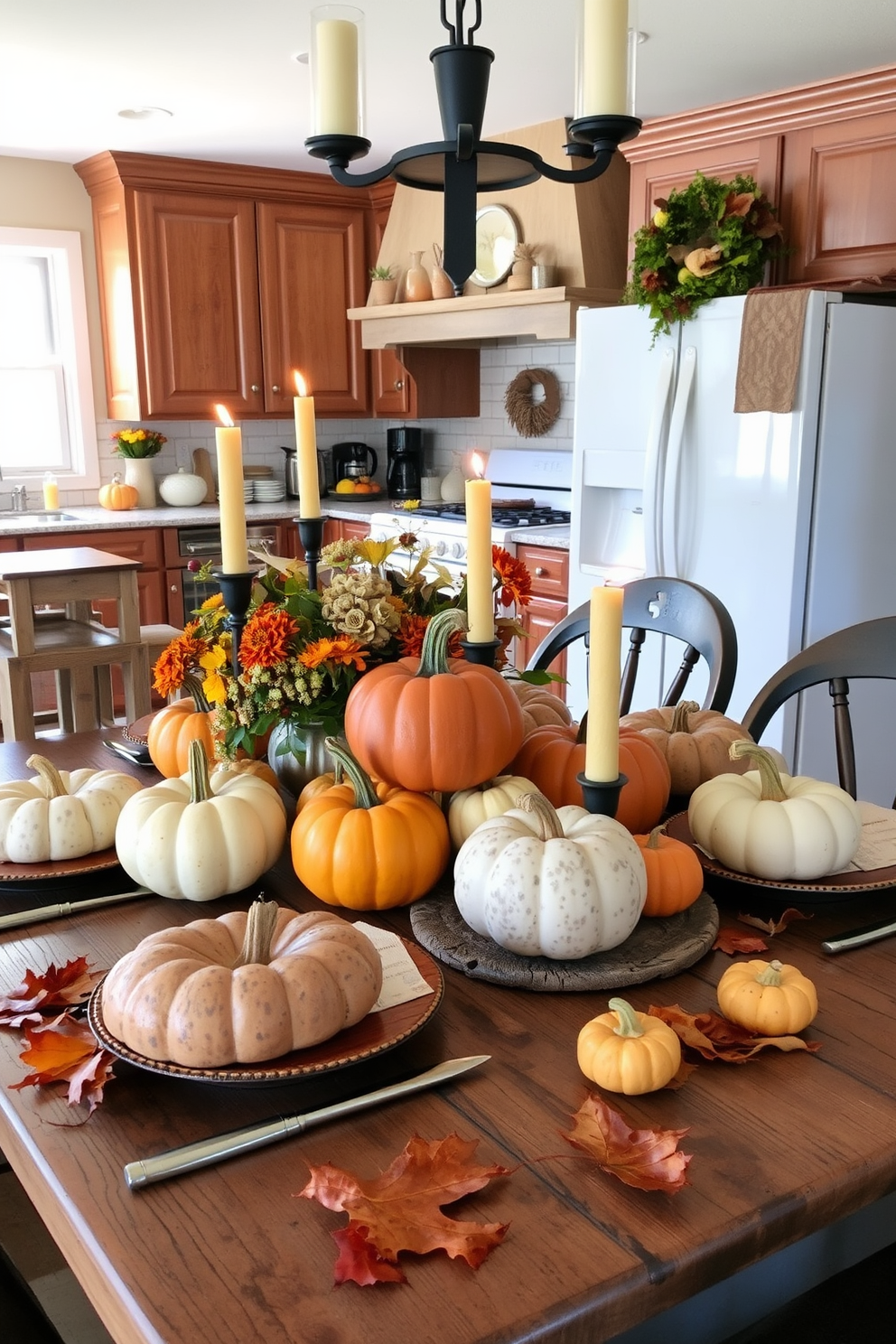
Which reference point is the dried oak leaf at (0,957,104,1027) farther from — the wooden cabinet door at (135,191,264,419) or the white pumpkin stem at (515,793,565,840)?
the wooden cabinet door at (135,191,264,419)

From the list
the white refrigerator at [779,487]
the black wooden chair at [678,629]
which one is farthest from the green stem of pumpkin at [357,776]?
the white refrigerator at [779,487]

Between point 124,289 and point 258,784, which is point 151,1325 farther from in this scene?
point 124,289

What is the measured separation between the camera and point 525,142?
170 inches

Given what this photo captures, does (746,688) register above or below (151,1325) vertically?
below

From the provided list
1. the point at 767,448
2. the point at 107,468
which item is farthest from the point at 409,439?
the point at 767,448

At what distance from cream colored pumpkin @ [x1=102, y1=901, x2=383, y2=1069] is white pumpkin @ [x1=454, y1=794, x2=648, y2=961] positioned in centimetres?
15

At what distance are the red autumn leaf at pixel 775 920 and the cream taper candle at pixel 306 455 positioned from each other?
2.32ft

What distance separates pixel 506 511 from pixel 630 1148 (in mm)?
4045

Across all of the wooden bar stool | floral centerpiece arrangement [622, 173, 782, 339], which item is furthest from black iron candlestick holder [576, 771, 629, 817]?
the wooden bar stool

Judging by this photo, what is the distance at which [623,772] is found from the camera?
124 cm

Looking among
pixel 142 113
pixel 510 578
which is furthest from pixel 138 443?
pixel 510 578

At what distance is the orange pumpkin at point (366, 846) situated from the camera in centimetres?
113

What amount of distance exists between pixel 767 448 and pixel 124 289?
312cm

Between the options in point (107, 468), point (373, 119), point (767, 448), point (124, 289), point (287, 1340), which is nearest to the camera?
point (287, 1340)
